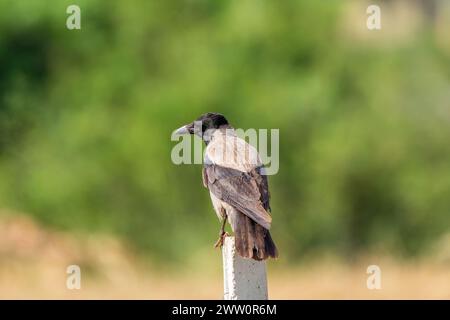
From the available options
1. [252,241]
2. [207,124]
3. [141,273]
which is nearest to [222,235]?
[252,241]

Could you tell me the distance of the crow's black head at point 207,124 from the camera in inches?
280

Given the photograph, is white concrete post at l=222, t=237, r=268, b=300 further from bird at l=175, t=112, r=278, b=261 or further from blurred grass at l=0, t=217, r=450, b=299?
blurred grass at l=0, t=217, r=450, b=299

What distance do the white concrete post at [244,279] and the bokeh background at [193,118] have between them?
4.90 metres

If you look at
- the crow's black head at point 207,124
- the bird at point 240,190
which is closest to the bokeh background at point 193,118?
the crow's black head at point 207,124

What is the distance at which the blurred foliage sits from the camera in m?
12.6

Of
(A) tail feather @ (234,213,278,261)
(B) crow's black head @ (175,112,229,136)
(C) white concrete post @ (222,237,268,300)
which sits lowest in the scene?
(C) white concrete post @ (222,237,268,300)

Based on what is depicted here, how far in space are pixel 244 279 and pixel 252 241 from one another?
1.21 feet

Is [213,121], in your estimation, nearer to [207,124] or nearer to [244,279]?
[207,124]

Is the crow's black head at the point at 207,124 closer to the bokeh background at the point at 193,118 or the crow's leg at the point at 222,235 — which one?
the crow's leg at the point at 222,235

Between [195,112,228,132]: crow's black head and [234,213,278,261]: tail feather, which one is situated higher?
[195,112,228,132]: crow's black head

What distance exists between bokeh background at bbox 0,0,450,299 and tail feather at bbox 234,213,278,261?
4429mm

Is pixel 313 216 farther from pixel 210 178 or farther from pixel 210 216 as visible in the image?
pixel 210 178

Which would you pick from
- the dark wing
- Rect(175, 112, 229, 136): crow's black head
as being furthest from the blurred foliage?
the dark wing

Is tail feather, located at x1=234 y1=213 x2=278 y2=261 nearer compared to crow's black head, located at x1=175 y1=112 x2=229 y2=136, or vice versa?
tail feather, located at x1=234 y1=213 x2=278 y2=261
